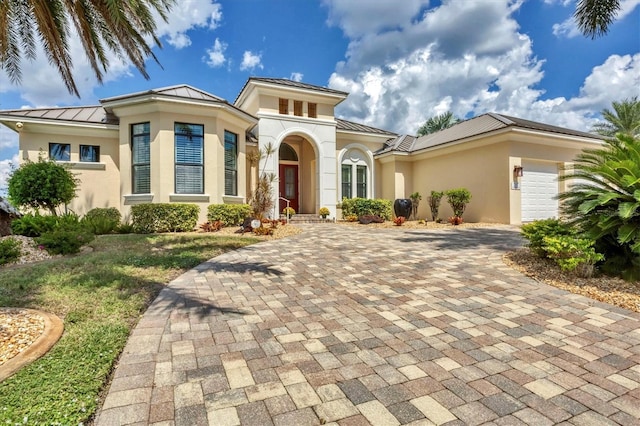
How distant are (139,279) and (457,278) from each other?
16.9 feet

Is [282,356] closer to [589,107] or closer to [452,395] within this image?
[452,395]

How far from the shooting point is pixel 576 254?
5.05 m

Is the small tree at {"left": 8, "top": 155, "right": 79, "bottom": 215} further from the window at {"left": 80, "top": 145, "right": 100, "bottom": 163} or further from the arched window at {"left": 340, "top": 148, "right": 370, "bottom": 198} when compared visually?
the arched window at {"left": 340, "top": 148, "right": 370, "bottom": 198}

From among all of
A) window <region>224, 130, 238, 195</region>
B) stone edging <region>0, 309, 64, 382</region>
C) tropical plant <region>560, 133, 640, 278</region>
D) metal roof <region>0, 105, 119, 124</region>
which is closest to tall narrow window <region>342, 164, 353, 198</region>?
window <region>224, 130, 238, 195</region>

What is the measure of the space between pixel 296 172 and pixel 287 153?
3.81 ft

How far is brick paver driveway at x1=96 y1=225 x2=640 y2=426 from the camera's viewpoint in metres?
2.07

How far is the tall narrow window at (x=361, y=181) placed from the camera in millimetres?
17756

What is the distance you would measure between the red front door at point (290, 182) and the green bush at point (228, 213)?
4.80m

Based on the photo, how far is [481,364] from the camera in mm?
2643

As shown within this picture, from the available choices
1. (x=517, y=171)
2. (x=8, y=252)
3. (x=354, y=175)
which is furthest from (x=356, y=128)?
(x=8, y=252)

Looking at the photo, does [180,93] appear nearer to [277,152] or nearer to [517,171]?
[277,152]

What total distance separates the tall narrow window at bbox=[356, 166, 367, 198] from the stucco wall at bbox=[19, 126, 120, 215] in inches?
452

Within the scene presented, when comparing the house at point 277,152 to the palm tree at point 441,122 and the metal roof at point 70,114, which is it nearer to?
the metal roof at point 70,114

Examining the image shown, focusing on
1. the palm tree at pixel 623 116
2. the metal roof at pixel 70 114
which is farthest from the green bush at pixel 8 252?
the palm tree at pixel 623 116
